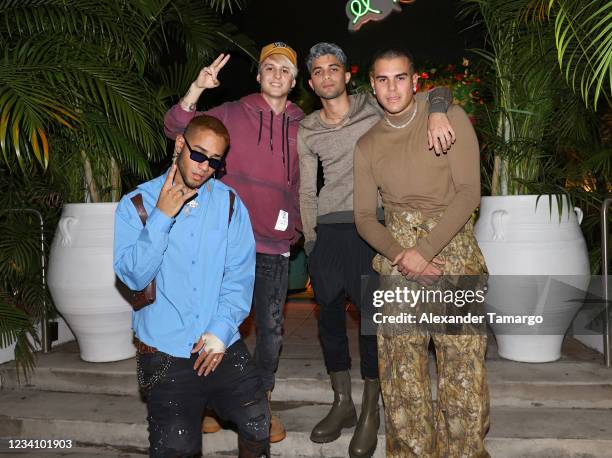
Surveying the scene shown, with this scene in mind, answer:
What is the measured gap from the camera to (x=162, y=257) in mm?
2205

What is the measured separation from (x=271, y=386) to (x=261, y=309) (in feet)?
1.50

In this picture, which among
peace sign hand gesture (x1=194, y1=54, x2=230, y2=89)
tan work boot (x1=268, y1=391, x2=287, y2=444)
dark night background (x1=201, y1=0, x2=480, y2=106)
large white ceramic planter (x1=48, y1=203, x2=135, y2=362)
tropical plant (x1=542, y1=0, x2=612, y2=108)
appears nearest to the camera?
tropical plant (x1=542, y1=0, x2=612, y2=108)

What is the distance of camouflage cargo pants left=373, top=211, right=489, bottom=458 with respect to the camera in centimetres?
264

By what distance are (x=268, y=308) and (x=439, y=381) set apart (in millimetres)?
1000

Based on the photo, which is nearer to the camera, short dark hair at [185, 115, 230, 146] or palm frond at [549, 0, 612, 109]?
short dark hair at [185, 115, 230, 146]

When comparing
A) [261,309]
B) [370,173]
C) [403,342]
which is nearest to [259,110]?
[370,173]

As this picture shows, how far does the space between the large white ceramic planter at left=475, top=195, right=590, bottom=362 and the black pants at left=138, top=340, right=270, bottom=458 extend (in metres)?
2.32

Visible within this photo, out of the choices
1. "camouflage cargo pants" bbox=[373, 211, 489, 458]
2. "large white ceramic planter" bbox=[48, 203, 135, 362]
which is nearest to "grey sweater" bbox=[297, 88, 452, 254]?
"camouflage cargo pants" bbox=[373, 211, 489, 458]

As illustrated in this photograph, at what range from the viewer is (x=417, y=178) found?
270 cm

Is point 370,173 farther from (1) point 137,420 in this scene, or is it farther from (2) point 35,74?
(1) point 137,420

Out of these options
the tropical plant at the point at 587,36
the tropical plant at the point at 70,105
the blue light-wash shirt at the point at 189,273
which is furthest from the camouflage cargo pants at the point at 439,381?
the tropical plant at the point at 70,105

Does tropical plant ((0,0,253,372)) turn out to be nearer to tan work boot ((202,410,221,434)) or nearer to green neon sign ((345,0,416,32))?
tan work boot ((202,410,221,434))

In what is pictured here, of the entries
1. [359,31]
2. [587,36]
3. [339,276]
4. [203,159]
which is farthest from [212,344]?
[359,31]

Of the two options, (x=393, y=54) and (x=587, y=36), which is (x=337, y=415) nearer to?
(x=393, y=54)
